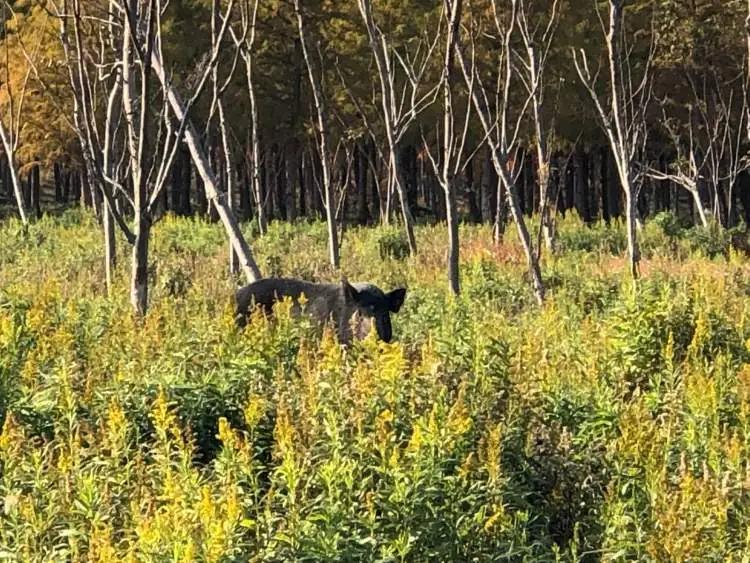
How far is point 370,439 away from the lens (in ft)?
16.7

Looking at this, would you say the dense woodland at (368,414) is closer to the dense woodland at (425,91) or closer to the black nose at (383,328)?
the black nose at (383,328)

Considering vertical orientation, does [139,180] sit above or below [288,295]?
above

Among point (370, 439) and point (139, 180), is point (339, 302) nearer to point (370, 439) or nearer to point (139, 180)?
point (139, 180)

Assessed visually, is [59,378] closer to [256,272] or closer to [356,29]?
[256,272]

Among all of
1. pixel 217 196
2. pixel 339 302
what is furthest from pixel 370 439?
pixel 217 196

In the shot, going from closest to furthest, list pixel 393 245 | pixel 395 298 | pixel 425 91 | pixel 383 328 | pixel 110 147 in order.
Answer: pixel 383 328, pixel 395 298, pixel 110 147, pixel 393 245, pixel 425 91

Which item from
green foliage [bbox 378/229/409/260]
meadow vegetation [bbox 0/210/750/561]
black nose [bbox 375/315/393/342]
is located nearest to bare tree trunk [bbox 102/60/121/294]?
meadow vegetation [bbox 0/210/750/561]

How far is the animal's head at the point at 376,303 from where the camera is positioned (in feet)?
30.9

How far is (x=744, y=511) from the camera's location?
5.10 metres

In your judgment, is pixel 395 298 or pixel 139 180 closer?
pixel 139 180

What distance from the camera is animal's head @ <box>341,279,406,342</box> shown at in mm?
9422

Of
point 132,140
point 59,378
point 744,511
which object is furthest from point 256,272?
point 744,511

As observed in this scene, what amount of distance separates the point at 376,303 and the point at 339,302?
0.60 meters

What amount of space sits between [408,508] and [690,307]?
5.45 meters
